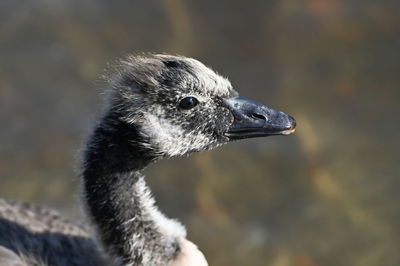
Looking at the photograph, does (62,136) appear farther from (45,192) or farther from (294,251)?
(294,251)

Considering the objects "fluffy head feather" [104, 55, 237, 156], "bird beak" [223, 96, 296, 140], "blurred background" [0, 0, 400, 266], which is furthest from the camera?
"blurred background" [0, 0, 400, 266]

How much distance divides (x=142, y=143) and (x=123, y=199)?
357 millimetres

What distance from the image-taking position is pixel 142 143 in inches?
178

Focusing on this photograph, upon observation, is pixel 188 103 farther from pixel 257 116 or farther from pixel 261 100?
pixel 261 100

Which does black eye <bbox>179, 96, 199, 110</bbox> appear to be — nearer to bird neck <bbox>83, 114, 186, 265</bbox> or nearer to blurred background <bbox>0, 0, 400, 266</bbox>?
bird neck <bbox>83, 114, 186, 265</bbox>

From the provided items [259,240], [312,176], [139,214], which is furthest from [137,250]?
[312,176]

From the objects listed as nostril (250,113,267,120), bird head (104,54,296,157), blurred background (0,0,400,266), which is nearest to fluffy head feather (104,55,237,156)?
bird head (104,54,296,157)

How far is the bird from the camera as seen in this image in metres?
4.56

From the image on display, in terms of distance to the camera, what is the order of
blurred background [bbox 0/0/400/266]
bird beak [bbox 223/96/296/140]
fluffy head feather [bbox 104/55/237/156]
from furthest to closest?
blurred background [bbox 0/0/400/266], bird beak [bbox 223/96/296/140], fluffy head feather [bbox 104/55/237/156]

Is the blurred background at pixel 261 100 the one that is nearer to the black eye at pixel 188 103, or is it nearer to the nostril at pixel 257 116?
the nostril at pixel 257 116

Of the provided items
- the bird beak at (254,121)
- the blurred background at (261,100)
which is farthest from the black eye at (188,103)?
the blurred background at (261,100)

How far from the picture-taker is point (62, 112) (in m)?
7.07

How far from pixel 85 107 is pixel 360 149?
209 centimetres

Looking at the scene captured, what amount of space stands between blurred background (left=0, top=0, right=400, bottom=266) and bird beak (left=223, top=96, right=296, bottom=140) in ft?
5.85
